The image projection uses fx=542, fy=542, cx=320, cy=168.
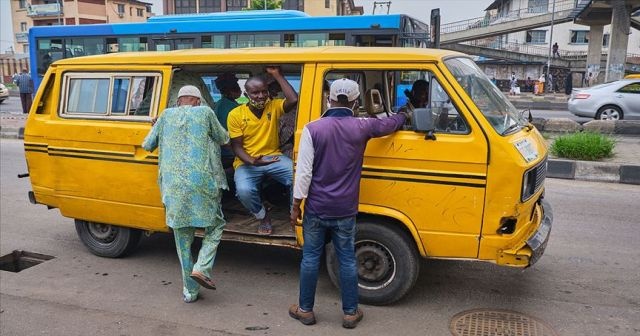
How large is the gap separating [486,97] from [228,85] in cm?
263

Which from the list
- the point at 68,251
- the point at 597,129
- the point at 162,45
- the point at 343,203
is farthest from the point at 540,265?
the point at 162,45

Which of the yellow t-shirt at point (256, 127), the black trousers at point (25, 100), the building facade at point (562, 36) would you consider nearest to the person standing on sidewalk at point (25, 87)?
the black trousers at point (25, 100)

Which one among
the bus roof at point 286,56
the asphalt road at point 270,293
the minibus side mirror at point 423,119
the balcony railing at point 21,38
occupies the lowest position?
the asphalt road at point 270,293

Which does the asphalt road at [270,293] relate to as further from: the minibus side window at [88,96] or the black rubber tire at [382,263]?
the minibus side window at [88,96]

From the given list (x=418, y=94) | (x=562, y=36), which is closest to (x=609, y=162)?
(x=418, y=94)

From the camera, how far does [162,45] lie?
13562 millimetres

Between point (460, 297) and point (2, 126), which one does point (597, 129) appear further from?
Result: point (2, 126)

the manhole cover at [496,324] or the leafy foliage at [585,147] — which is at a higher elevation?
the leafy foliage at [585,147]

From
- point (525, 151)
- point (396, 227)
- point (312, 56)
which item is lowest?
point (396, 227)

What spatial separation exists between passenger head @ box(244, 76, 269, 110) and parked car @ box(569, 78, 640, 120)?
13276 mm

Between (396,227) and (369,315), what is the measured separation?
26.5 inches

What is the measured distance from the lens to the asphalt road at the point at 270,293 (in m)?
3.83

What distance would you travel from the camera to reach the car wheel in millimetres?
14844

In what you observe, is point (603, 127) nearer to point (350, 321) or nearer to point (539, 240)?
point (539, 240)
